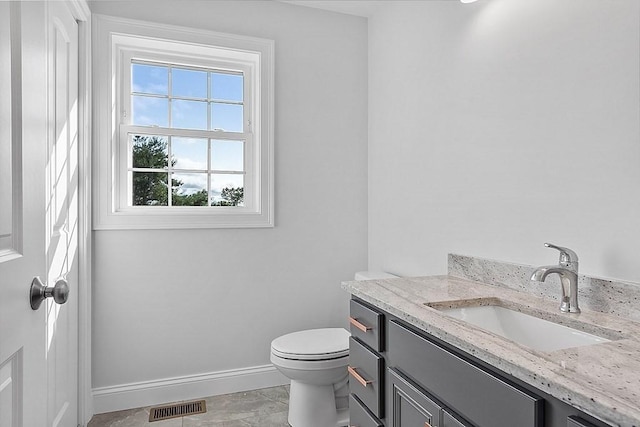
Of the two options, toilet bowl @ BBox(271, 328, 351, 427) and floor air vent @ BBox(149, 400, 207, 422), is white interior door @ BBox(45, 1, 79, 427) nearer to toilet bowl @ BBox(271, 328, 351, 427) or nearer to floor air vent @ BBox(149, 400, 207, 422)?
floor air vent @ BBox(149, 400, 207, 422)

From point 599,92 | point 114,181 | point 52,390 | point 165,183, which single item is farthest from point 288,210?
point 599,92

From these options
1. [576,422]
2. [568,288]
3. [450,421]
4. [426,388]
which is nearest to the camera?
[576,422]

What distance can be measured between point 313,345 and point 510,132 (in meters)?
1.41

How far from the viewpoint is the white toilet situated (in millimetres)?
2010

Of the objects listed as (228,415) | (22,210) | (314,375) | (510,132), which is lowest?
(228,415)

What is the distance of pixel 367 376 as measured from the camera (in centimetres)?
151

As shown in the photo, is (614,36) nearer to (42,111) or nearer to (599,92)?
(599,92)

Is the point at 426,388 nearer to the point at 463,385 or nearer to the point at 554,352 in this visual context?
the point at 463,385

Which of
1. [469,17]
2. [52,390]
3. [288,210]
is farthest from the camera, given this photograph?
[288,210]

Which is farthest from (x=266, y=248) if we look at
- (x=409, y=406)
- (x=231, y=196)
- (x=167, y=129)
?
(x=409, y=406)

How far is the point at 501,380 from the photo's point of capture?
0.89m

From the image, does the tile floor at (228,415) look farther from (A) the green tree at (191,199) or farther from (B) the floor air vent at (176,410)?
(A) the green tree at (191,199)

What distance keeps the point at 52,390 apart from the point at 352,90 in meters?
2.35

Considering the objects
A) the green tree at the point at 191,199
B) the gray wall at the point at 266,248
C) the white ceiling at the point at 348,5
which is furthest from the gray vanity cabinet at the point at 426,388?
the white ceiling at the point at 348,5
